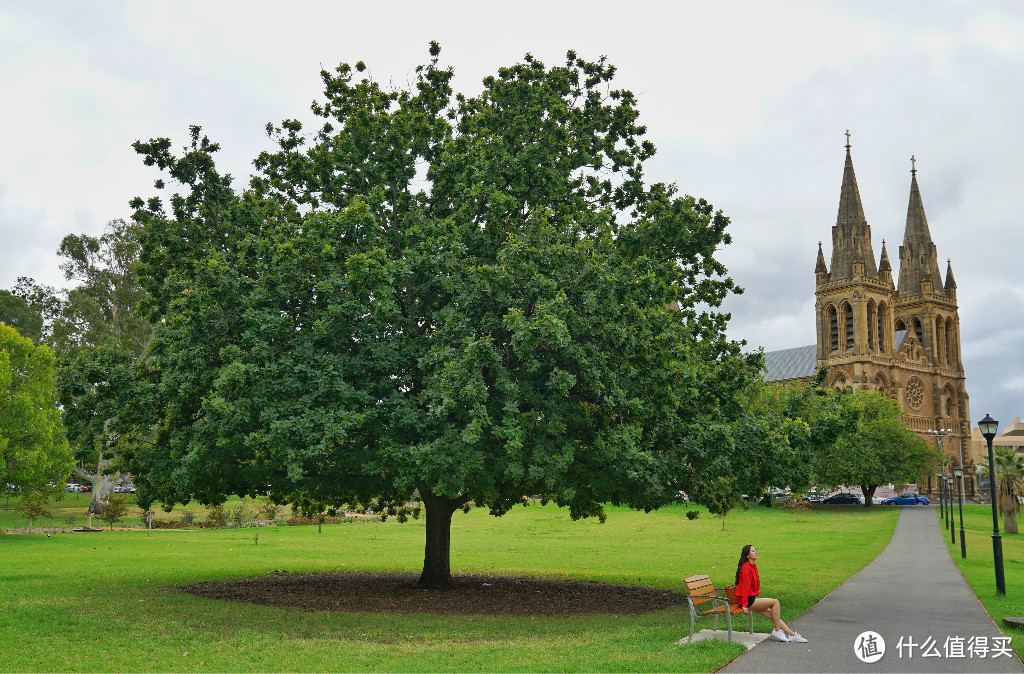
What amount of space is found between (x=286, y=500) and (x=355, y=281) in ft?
30.7

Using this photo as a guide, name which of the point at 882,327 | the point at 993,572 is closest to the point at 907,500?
the point at 882,327

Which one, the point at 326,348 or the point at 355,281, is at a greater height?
the point at 355,281

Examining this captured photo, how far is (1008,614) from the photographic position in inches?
611

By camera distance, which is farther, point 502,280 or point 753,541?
point 753,541

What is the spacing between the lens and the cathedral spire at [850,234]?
112 meters

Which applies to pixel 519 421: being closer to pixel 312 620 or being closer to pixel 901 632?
pixel 312 620

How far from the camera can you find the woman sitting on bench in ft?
40.0

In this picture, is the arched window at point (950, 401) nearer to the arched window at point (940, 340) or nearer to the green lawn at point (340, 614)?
the arched window at point (940, 340)

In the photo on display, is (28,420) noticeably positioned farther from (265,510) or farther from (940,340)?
(940,340)

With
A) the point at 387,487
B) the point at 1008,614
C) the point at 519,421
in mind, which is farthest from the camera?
the point at 387,487

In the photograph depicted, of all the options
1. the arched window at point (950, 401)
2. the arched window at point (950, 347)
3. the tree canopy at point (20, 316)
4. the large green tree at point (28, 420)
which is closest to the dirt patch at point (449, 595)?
the large green tree at point (28, 420)

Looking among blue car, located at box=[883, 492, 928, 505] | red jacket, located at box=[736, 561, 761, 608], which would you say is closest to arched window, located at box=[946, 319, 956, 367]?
blue car, located at box=[883, 492, 928, 505]

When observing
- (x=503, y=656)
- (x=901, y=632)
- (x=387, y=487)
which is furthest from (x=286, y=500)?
(x=901, y=632)

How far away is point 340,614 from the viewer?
1573 centimetres
